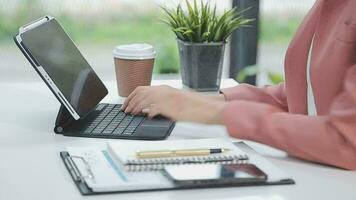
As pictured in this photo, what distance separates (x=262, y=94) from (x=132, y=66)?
35 centimetres

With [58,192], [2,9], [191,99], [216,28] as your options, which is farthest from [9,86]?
[58,192]

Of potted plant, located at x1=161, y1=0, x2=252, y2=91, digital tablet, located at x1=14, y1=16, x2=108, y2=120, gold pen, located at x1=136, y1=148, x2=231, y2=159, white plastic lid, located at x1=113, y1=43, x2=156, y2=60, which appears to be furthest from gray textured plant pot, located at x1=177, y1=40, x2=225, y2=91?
gold pen, located at x1=136, y1=148, x2=231, y2=159

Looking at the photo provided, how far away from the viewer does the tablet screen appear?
4.20 feet

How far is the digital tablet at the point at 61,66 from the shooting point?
1.25 metres

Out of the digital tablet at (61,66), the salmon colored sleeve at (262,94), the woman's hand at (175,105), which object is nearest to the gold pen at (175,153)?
the woman's hand at (175,105)

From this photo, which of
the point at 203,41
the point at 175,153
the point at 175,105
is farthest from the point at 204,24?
the point at 175,153

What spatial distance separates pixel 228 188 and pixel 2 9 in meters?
1.40

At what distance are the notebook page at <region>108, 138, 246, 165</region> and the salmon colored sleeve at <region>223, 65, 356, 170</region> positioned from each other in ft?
0.16

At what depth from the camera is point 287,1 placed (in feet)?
7.67

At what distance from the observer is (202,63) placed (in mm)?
1724

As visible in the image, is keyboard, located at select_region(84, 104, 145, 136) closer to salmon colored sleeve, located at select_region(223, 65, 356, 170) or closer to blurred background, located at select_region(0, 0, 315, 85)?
salmon colored sleeve, located at select_region(223, 65, 356, 170)

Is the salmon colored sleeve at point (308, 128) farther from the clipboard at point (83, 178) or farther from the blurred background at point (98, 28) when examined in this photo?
the blurred background at point (98, 28)

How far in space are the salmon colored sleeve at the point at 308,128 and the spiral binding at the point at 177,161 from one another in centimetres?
10

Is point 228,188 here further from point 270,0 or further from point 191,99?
point 270,0
